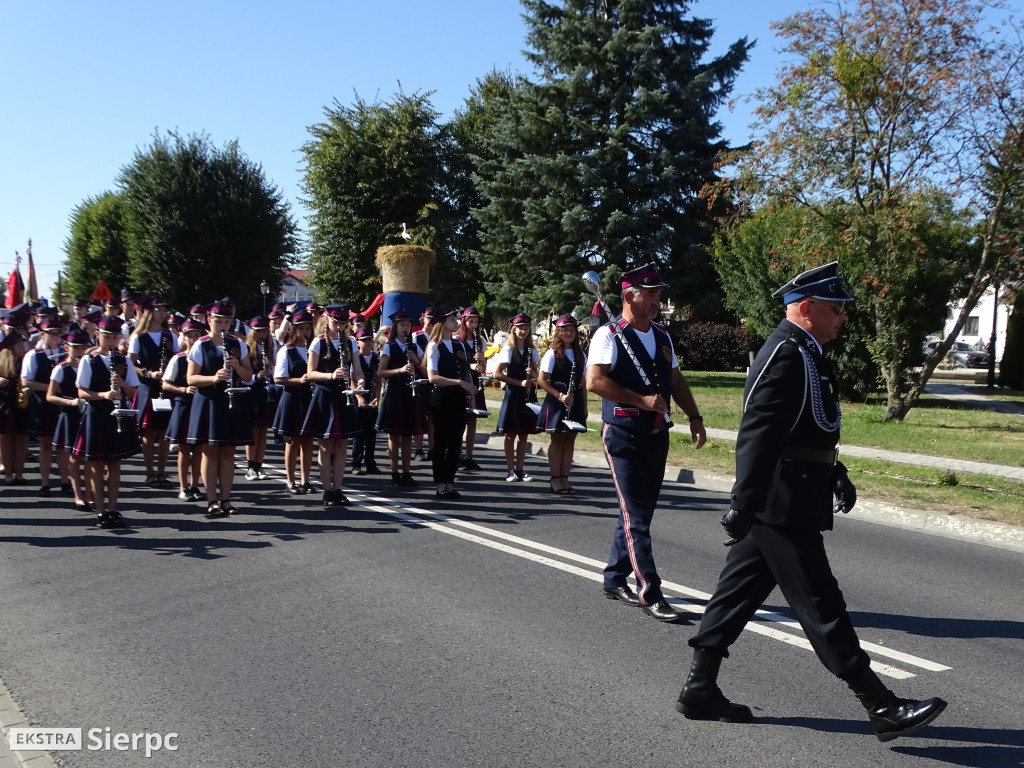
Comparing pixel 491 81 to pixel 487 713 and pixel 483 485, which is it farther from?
pixel 487 713

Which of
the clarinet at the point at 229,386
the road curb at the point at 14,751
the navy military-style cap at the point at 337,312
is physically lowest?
the road curb at the point at 14,751

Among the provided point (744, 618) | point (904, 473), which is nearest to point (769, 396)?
point (744, 618)

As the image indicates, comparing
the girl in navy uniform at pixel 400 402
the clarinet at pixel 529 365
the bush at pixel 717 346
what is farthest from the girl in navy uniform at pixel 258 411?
the bush at pixel 717 346

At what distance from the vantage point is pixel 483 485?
10.8 metres

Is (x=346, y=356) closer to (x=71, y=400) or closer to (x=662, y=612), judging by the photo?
(x=71, y=400)

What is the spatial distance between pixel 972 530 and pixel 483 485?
5261 millimetres

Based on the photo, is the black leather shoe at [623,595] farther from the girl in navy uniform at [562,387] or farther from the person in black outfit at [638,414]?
the girl in navy uniform at [562,387]

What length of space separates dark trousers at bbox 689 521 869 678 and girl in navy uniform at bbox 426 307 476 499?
18.6 ft

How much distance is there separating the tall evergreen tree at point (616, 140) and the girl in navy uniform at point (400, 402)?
56.9 ft

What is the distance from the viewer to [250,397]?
11281 mm

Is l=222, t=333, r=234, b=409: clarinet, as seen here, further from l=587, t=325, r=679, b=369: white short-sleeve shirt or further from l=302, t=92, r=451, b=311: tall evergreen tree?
l=302, t=92, r=451, b=311: tall evergreen tree

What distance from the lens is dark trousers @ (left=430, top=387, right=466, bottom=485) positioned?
31.6ft

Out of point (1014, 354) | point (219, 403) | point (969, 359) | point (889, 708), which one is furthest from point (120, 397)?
point (969, 359)

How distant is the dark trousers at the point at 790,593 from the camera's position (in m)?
3.75
